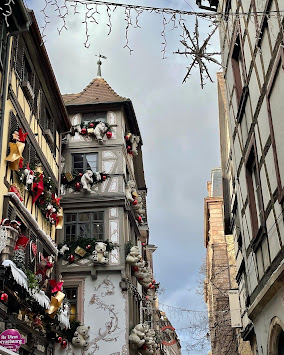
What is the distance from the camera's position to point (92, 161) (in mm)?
21359

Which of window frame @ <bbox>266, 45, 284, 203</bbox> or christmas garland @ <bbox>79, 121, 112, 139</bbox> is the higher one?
christmas garland @ <bbox>79, 121, 112, 139</bbox>

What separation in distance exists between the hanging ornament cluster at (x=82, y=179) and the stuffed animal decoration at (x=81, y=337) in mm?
5515

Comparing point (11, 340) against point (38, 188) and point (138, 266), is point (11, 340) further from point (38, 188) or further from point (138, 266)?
point (138, 266)

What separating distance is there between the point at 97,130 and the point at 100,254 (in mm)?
5530

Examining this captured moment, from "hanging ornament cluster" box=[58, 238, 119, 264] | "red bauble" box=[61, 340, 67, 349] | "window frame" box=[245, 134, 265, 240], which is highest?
"hanging ornament cluster" box=[58, 238, 119, 264]

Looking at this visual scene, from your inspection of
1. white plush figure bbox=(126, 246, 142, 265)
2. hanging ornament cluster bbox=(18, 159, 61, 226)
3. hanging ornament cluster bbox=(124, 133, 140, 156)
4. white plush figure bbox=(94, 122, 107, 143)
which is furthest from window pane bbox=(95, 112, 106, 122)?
hanging ornament cluster bbox=(18, 159, 61, 226)

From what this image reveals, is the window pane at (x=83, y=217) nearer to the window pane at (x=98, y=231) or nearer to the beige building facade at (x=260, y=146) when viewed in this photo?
the window pane at (x=98, y=231)

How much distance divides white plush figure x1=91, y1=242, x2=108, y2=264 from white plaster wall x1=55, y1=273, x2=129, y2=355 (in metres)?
0.62

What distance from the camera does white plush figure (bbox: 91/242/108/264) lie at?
18.9 m

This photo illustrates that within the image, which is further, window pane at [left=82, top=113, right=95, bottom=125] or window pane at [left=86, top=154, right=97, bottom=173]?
window pane at [left=82, top=113, right=95, bottom=125]

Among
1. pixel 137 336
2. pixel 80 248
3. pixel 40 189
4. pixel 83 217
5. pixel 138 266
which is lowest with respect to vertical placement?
pixel 137 336

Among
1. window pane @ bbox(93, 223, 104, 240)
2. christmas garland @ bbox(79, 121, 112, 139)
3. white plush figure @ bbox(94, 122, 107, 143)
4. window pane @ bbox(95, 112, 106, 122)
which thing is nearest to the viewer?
window pane @ bbox(93, 223, 104, 240)

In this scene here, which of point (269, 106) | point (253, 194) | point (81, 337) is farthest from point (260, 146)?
point (81, 337)

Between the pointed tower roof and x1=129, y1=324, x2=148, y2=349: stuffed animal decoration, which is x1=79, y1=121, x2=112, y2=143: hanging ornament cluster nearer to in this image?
the pointed tower roof
